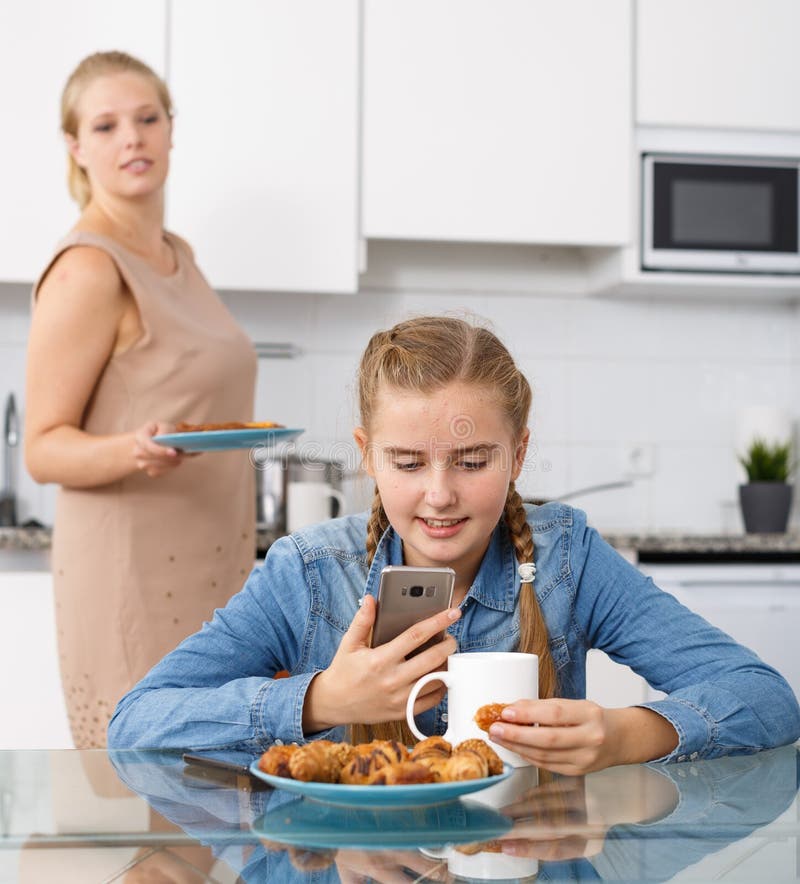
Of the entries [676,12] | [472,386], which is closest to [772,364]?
[676,12]

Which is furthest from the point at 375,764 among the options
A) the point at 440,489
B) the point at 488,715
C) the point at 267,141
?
the point at 267,141

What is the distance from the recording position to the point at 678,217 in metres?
2.73

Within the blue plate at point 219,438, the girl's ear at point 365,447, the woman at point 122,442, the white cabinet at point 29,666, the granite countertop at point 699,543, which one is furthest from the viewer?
the granite countertop at point 699,543

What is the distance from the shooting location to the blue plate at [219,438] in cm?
160

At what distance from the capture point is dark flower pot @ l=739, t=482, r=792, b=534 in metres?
2.74

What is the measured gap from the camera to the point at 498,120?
2682mm

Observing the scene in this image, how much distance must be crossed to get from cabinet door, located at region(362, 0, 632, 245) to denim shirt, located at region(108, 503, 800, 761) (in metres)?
1.51

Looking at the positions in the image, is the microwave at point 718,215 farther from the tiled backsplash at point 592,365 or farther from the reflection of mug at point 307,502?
the reflection of mug at point 307,502

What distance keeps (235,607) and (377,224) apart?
1633 millimetres

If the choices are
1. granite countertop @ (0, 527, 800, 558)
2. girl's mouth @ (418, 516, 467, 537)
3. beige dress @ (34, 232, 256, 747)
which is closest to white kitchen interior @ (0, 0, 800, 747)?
granite countertop @ (0, 527, 800, 558)

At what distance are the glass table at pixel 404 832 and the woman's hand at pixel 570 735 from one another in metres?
0.01

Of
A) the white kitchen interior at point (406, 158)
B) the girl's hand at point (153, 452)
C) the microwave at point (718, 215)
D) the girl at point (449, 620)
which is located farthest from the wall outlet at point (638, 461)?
the girl at point (449, 620)

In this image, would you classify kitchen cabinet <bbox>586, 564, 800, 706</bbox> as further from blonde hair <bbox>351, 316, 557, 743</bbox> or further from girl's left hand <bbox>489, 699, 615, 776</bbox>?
girl's left hand <bbox>489, 699, 615, 776</bbox>

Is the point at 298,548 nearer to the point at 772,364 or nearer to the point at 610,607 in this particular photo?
the point at 610,607
